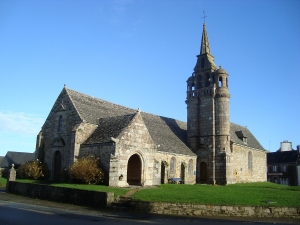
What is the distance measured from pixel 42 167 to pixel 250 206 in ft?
68.7

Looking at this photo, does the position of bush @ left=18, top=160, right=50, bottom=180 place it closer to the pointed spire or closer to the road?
the road

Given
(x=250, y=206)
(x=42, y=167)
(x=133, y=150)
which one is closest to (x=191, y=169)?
(x=133, y=150)

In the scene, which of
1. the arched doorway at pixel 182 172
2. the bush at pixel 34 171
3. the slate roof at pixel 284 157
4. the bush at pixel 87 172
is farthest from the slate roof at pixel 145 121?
the slate roof at pixel 284 157

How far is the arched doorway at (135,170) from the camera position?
2552 centimetres

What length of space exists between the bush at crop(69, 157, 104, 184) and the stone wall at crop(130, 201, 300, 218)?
8.29m

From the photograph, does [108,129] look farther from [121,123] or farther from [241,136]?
[241,136]

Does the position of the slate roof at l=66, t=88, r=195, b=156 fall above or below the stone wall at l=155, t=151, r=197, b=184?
above

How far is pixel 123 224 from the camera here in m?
12.2

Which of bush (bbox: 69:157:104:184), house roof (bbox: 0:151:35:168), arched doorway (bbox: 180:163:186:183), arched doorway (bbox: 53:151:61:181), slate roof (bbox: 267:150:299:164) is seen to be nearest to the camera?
bush (bbox: 69:157:104:184)

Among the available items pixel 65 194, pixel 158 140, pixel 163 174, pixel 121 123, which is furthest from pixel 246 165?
pixel 65 194

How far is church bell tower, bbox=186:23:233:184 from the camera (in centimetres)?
3694

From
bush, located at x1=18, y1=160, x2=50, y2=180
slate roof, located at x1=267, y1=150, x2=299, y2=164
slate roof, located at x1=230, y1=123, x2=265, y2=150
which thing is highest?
slate roof, located at x1=230, y1=123, x2=265, y2=150

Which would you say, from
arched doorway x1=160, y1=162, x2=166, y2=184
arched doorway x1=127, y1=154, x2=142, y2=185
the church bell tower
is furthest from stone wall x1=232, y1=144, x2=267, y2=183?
arched doorway x1=127, y1=154, x2=142, y2=185

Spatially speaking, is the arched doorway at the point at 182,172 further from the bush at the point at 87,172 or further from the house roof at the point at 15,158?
the house roof at the point at 15,158
